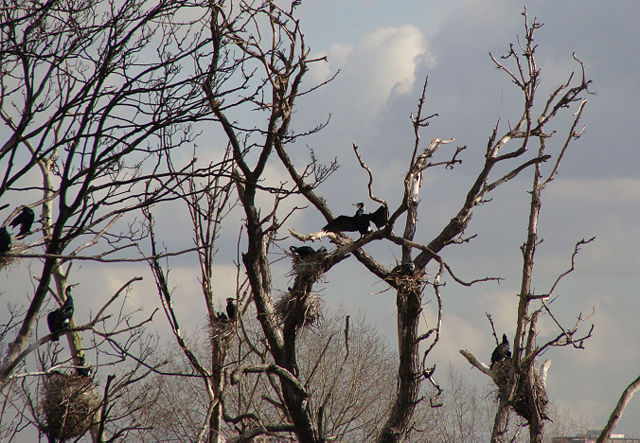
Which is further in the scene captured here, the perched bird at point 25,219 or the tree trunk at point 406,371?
the perched bird at point 25,219

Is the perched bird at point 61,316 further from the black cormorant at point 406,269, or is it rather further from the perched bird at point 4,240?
the black cormorant at point 406,269

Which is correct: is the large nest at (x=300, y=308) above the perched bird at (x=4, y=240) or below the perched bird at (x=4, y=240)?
below

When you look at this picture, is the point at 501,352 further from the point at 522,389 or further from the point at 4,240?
the point at 4,240

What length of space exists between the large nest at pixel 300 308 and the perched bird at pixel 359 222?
2.79 ft

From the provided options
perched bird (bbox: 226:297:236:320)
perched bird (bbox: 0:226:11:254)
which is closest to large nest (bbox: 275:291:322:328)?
perched bird (bbox: 226:297:236:320)

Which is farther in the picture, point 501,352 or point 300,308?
point 501,352

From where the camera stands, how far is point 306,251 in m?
8.39

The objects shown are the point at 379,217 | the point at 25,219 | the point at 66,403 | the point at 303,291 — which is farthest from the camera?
the point at 25,219

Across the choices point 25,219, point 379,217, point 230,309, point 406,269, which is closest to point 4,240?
point 25,219

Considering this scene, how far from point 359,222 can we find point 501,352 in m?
4.51

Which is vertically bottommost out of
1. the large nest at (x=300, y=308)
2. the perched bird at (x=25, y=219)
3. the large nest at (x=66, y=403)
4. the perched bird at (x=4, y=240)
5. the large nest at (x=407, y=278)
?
the large nest at (x=66, y=403)

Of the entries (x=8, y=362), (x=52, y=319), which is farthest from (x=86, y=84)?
(x=52, y=319)

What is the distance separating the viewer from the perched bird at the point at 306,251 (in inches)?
328

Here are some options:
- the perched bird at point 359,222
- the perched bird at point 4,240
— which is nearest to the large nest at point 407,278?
the perched bird at point 359,222
